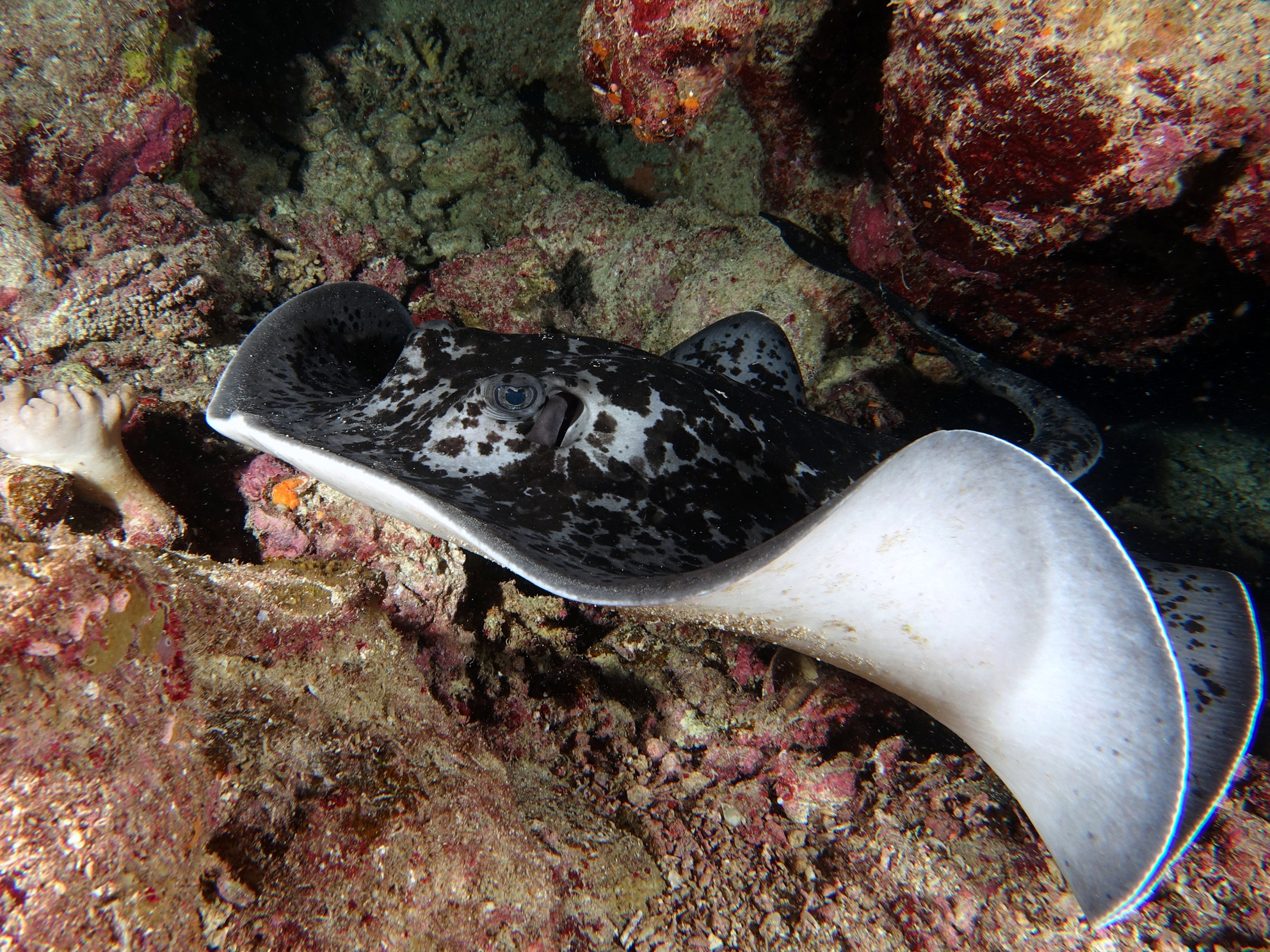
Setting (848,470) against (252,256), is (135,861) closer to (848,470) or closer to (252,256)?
(848,470)

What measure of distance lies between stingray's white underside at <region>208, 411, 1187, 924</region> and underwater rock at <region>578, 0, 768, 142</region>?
11.6ft

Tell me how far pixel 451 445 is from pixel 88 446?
6.94ft

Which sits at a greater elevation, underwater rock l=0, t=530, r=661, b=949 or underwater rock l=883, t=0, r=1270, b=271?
underwater rock l=883, t=0, r=1270, b=271

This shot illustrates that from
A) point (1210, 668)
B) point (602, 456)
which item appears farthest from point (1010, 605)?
point (602, 456)

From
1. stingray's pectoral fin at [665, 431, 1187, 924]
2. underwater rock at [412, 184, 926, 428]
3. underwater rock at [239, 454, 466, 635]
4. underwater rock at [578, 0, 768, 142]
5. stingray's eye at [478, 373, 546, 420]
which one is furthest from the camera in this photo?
underwater rock at [412, 184, 926, 428]

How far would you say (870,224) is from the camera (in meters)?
4.03

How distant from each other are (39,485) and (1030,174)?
516 cm

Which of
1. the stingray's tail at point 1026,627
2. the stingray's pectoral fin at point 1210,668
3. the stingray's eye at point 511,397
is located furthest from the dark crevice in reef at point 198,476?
the stingray's pectoral fin at point 1210,668

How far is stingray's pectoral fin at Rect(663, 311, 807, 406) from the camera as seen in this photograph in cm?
411

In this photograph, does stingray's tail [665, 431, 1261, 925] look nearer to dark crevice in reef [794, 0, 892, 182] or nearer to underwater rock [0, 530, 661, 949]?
underwater rock [0, 530, 661, 949]

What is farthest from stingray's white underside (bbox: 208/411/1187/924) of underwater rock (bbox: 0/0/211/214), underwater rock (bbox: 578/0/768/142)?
underwater rock (bbox: 0/0/211/214)

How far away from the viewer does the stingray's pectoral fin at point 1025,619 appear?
1.54 m

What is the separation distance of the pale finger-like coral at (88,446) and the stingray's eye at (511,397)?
2094 millimetres

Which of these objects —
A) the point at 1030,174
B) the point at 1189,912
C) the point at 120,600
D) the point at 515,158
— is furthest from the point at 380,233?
the point at 1189,912
